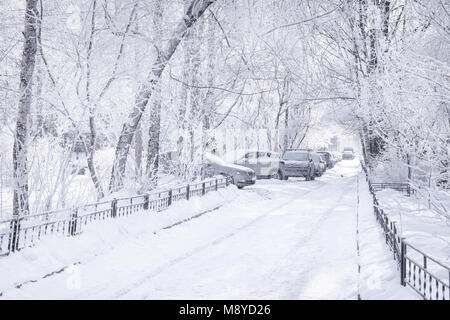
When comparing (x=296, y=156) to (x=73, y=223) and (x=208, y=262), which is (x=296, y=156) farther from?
(x=73, y=223)

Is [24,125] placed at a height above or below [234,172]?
above

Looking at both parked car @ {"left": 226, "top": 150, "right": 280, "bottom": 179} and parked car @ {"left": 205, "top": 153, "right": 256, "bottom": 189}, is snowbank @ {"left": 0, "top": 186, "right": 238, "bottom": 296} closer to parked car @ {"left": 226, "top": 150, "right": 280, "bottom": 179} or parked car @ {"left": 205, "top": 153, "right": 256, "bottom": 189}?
parked car @ {"left": 205, "top": 153, "right": 256, "bottom": 189}

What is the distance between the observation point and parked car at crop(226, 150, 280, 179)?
23.8 meters

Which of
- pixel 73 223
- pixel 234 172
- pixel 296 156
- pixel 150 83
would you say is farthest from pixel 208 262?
pixel 296 156

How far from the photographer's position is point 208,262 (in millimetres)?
7613

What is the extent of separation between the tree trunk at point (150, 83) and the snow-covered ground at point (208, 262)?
1573mm

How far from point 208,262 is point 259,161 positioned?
17.9m

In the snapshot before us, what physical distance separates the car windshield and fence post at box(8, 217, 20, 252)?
21905mm

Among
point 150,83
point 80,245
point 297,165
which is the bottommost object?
point 80,245

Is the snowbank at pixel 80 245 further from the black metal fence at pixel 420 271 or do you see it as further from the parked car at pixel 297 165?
the parked car at pixel 297 165

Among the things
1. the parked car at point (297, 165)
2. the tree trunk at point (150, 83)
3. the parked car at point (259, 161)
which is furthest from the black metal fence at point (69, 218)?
the parked car at point (297, 165)

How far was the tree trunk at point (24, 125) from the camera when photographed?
775 cm

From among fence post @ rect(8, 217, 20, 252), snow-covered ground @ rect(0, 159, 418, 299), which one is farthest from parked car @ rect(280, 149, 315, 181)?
fence post @ rect(8, 217, 20, 252)

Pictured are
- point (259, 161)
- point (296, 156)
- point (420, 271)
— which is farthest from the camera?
point (296, 156)
